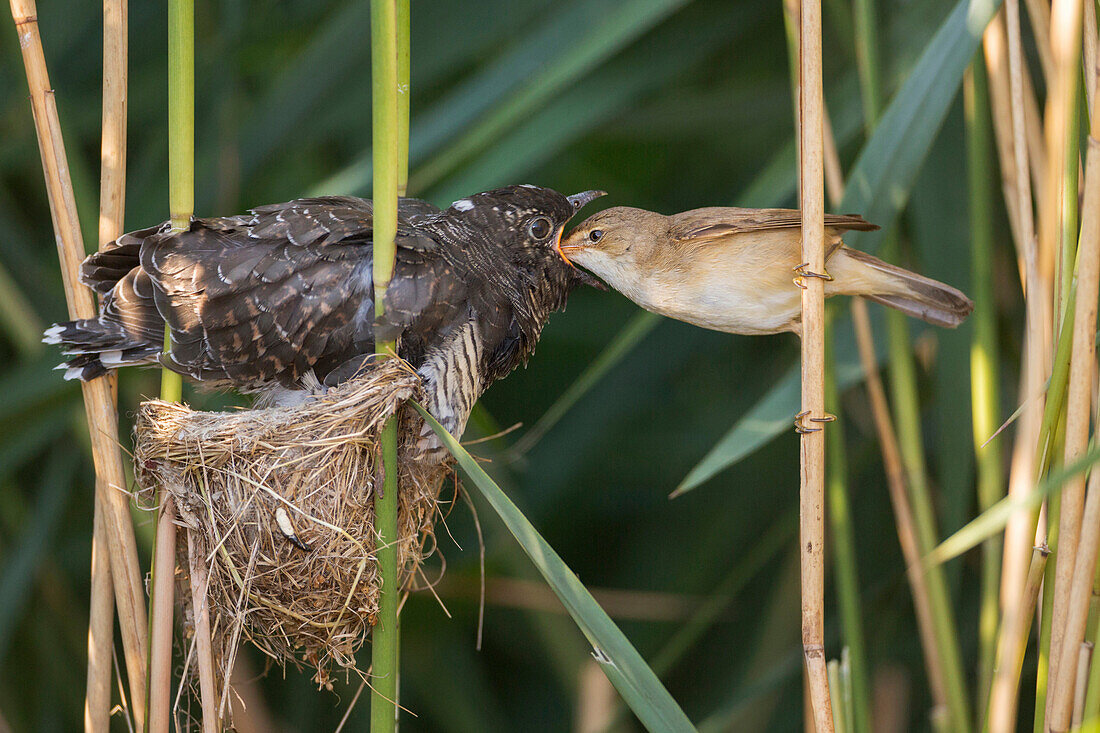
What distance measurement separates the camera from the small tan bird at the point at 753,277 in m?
1.26

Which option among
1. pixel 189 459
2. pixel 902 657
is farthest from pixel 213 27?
pixel 902 657

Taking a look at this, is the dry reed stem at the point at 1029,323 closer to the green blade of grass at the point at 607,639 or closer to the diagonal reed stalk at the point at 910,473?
the diagonal reed stalk at the point at 910,473

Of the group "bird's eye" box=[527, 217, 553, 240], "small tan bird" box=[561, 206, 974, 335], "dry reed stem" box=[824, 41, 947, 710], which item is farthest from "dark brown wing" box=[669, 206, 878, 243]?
"bird's eye" box=[527, 217, 553, 240]

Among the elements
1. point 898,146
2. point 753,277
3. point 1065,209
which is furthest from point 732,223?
point 1065,209

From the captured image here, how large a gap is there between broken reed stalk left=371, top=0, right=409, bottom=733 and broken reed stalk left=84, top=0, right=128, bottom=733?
420 mm

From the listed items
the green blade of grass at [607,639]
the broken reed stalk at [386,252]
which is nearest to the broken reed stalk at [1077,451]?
the green blade of grass at [607,639]

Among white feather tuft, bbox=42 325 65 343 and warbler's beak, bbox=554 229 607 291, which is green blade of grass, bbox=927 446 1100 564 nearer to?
warbler's beak, bbox=554 229 607 291

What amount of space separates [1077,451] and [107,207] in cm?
135

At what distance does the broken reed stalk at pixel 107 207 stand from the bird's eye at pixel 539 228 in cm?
68

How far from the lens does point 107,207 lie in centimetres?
136

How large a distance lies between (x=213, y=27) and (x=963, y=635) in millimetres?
2399

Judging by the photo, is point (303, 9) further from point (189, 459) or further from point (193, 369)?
point (189, 459)

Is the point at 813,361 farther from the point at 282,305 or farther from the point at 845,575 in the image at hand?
the point at 282,305

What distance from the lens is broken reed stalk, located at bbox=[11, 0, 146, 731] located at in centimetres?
133
